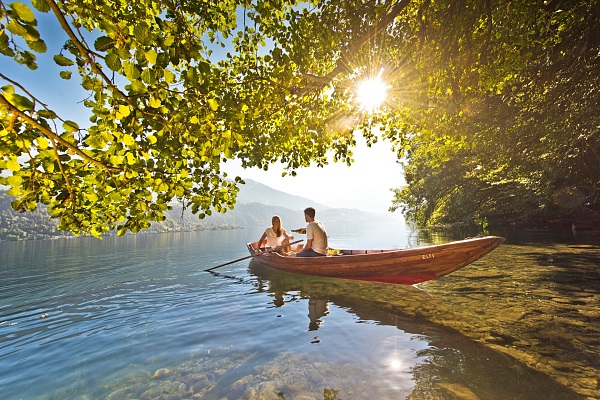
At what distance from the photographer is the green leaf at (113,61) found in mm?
1945

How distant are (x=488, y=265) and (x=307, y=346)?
12.2 meters

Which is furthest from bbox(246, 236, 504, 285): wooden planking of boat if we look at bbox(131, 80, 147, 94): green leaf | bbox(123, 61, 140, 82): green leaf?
bbox(123, 61, 140, 82): green leaf

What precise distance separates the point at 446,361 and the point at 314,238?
750 cm

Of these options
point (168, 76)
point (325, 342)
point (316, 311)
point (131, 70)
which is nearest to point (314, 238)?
point (316, 311)

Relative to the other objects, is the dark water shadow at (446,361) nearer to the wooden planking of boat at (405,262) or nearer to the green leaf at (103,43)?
the wooden planking of boat at (405,262)

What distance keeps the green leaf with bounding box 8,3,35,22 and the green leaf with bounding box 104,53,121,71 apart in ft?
1.28

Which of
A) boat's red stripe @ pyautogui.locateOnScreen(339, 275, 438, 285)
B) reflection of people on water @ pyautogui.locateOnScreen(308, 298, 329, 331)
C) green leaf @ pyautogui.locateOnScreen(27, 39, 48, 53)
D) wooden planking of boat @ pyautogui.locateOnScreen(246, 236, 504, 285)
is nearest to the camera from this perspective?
green leaf @ pyautogui.locateOnScreen(27, 39, 48, 53)

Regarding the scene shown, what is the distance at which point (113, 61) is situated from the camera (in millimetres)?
1995

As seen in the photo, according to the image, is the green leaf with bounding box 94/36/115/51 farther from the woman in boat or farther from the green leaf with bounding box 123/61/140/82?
the woman in boat

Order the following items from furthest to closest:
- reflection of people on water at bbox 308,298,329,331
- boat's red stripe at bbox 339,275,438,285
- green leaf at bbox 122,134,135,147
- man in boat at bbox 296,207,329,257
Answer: man in boat at bbox 296,207,329,257
boat's red stripe at bbox 339,275,438,285
reflection of people on water at bbox 308,298,329,331
green leaf at bbox 122,134,135,147

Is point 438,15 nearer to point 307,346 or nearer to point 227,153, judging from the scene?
point 227,153

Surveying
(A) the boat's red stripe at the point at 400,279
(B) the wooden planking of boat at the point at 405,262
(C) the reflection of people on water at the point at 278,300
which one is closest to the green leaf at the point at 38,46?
(C) the reflection of people on water at the point at 278,300

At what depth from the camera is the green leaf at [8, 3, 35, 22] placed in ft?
Result: 5.14

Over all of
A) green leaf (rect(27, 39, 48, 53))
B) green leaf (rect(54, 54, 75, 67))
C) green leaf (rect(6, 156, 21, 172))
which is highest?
green leaf (rect(27, 39, 48, 53))
